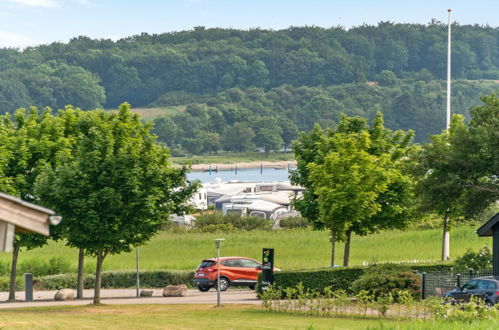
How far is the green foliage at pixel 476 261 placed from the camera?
39.6 metres

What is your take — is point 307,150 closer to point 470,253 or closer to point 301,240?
point 470,253

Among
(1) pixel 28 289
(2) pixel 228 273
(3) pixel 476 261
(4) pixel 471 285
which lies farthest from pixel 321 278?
(1) pixel 28 289

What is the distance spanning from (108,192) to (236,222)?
3994 centimetres

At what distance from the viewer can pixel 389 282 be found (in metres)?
35.4

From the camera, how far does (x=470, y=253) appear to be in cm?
4012

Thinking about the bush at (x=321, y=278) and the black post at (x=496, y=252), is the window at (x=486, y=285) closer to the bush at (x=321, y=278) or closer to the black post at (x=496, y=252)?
the black post at (x=496, y=252)

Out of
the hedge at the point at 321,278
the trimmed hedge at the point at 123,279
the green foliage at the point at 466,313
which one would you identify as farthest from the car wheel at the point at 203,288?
the green foliage at the point at 466,313

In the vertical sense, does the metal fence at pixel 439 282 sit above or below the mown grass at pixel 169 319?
above

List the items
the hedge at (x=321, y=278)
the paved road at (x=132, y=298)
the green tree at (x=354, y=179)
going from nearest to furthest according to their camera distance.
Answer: the hedge at (x=321, y=278) → the paved road at (x=132, y=298) → the green tree at (x=354, y=179)

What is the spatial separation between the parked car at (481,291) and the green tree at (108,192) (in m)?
11.5

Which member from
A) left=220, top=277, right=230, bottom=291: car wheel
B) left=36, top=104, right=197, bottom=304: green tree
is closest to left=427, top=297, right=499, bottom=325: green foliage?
left=36, top=104, right=197, bottom=304: green tree

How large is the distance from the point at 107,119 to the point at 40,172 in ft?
13.5

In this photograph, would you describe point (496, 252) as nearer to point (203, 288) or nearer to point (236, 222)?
point (203, 288)

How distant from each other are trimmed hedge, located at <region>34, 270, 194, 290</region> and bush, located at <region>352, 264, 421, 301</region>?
48.6ft
